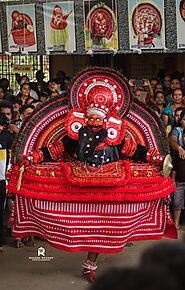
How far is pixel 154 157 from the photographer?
492 cm

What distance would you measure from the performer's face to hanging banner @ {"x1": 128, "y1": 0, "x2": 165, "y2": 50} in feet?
10.3

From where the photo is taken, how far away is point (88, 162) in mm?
4703

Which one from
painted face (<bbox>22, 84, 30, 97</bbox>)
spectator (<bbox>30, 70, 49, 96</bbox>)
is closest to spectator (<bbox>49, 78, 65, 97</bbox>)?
spectator (<bbox>30, 70, 49, 96</bbox>)

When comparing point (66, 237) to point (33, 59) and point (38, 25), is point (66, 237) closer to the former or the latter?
point (38, 25)

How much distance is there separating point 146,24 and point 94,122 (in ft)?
10.8

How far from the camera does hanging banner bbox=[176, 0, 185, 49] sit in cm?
742

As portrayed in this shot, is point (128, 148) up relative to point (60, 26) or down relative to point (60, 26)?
down

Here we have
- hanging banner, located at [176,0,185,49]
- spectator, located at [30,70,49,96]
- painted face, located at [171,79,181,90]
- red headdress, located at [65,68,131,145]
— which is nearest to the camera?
red headdress, located at [65,68,131,145]

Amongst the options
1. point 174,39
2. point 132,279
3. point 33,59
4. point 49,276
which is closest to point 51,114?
point 49,276

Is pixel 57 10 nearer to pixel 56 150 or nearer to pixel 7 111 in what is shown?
pixel 7 111

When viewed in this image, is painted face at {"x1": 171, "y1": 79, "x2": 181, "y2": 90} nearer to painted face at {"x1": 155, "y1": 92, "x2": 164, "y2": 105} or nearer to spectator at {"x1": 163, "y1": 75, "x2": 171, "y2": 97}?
spectator at {"x1": 163, "y1": 75, "x2": 171, "y2": 97}

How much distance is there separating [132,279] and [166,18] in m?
6.98

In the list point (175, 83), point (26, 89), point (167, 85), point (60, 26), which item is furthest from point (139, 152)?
point (167, 85)

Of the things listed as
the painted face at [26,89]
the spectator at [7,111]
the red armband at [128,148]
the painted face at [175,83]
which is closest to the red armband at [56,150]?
the red armband at [128,148]
